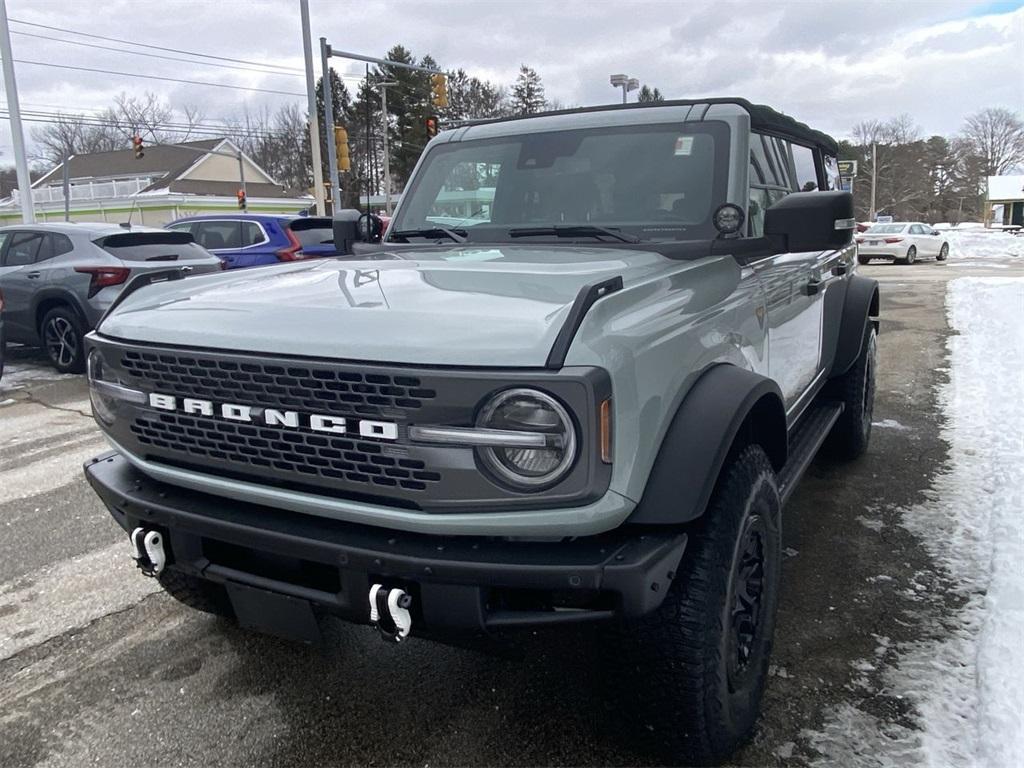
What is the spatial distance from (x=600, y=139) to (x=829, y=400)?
2.32 metres

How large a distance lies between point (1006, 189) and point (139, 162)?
2467 inches

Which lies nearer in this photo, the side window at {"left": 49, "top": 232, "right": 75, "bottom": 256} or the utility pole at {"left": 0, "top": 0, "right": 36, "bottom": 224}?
the side window at {"left": 49, "top": 232, "right": 75, "bottom": 256}

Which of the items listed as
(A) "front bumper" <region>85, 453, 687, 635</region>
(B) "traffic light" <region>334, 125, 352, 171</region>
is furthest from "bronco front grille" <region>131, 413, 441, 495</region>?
(B) "traffic light" <region>334, 125, 352, 171</region>

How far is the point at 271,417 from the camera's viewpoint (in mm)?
2098

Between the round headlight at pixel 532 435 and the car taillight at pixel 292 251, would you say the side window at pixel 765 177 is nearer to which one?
the round headlight at pixel 532 435

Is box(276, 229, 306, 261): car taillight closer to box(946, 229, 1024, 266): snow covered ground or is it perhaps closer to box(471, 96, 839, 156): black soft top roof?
box(471, 96, 839, 156): black soft top roof

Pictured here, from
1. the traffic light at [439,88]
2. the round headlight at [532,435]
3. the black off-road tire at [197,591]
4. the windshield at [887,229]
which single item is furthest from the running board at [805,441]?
the windshield at [887,229]

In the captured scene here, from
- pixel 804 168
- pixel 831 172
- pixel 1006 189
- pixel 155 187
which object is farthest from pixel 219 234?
pixel 1006 189

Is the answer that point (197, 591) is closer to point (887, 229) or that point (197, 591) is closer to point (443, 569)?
point (443, 569)

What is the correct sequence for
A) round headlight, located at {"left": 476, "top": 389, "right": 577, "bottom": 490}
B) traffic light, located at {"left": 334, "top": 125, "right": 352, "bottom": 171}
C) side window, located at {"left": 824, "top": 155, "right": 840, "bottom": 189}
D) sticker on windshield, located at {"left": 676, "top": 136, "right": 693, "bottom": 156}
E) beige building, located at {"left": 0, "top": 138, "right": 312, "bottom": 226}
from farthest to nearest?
beige building, located at {"left": 0, "top": 138, "right": 312, "bottom": 226} → traffic light, located at {"left": 334, "top": 125, "right": 352, "bottom": 171} → side window, located at {"left": 824, "top": 155, "right": 840, "bottom": 189} → sticker on windshield, located at {"left": 676, "top": 136, "right": 693, "bottom": 156} → round headlight, located at {"left": 476, "top": 389, "right": 577, "bottom": 490}

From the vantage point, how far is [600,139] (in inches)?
134

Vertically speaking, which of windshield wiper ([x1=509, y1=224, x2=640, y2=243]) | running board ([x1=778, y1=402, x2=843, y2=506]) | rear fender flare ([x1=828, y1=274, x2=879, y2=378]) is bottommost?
running board ([x1=778, y1=402, x2=843, y2=506])

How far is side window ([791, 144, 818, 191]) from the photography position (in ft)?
13.5

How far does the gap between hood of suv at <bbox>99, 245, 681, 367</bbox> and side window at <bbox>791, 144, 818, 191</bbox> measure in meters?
1.75
